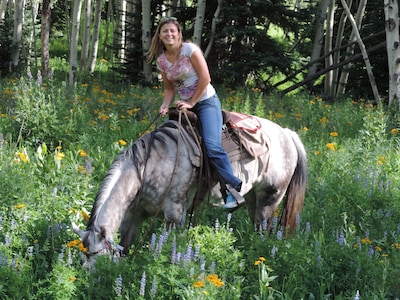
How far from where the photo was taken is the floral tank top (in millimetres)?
4703

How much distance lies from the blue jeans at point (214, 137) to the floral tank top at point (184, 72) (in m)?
0.11

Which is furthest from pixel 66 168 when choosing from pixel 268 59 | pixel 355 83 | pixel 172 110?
pixel 355 83

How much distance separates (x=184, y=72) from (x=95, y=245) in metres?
1.93

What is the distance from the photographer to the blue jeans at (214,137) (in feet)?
15.0

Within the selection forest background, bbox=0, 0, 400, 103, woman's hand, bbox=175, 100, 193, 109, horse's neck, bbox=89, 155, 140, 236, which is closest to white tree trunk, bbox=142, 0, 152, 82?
forest background, bbox=0, 0, 400, 103

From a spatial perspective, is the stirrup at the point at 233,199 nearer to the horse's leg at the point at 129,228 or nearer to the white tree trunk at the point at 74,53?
the horse's leg at the point at 129,228

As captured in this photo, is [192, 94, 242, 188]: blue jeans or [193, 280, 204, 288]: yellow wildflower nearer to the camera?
[193, 280, 204, 288]: yellow wildflower

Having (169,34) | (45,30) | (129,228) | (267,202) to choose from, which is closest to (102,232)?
→ (129,228)

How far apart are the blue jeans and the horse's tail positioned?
0.97 meters

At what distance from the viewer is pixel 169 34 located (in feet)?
15.2

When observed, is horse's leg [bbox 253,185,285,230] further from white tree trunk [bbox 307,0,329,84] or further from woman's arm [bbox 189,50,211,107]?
white tree trunk [bbox 307,0,329,84]

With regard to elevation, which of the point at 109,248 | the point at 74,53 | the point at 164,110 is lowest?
the point at 109,248

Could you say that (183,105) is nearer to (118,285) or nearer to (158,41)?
(158,41)

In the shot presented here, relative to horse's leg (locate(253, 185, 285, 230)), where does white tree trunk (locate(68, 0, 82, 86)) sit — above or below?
above
